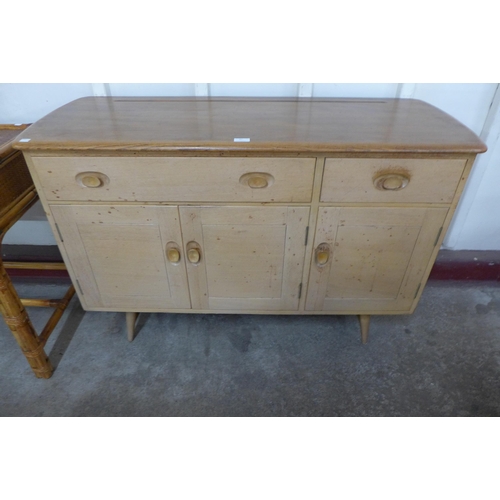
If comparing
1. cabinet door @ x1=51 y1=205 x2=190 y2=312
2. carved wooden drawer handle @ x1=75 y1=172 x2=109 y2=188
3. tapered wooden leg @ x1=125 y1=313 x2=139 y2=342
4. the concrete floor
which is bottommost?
the concrete floor

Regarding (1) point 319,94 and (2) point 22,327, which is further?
(1) point 319,94

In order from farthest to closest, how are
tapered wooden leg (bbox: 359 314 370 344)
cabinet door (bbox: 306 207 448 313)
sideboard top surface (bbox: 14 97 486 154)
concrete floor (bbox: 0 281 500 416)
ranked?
tapered wooden leg (bbox: 359 314 370 344) → concrete floor (bbox: 0 281 500 416) → cabinet door (bbox: 306 207 448 313) → sideboard top surface (bbox: 14 97 486 154)

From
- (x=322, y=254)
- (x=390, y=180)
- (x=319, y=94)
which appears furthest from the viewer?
(x=319, y=94)

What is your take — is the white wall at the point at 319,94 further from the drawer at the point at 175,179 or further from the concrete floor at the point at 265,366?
the concrete floor at the point at 265,366

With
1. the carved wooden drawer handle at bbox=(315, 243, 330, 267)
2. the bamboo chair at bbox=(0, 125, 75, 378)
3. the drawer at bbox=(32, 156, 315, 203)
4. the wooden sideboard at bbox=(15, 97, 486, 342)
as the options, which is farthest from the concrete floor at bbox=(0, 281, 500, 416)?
the drawer at bbox=(32, 156, 315, 203)

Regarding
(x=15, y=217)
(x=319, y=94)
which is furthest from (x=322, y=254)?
(x=15, y=217)

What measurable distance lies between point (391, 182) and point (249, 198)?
0.46 metres

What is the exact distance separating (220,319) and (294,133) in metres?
1.02

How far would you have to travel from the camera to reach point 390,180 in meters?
1.17

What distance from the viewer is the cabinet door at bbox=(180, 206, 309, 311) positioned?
4.17ft

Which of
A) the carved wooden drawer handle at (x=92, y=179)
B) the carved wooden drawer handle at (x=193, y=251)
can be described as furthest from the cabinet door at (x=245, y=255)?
the carved wooden drawer handle at (x=92, y=179)

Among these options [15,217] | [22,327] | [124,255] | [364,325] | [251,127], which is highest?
[251,127]

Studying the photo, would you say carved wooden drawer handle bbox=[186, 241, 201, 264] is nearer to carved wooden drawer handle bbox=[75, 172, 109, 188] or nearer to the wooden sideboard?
the wooden sideboard

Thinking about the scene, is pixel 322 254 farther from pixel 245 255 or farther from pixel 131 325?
pixel 131 325
